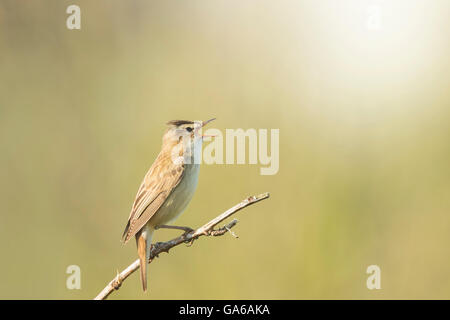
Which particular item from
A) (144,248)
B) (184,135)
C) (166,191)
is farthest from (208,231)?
(184,135)

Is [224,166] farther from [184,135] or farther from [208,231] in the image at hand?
[208,231]

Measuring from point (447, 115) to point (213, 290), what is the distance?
3219mm

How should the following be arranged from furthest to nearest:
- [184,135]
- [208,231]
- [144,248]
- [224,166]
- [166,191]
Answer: [224,166] → [184,135] → [166,191] → [144,248] → [208,231]

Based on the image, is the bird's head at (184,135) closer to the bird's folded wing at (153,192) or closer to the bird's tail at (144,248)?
the bird's folded wing at (153,192)

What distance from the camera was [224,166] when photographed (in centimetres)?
620

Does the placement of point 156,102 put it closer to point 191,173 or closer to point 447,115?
point 191,173

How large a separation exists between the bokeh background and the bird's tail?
144 centimetres

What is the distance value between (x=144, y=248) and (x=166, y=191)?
0.52 meters

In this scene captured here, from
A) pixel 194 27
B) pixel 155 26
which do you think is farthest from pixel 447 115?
pixel 155 26

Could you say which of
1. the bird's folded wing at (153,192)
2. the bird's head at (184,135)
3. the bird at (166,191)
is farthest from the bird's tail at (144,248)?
the bird's head at (184,135)

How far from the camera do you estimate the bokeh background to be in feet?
18.7

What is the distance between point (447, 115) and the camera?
603 centimetres

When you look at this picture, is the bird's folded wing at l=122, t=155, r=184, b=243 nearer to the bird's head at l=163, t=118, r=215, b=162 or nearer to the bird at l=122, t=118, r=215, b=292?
the bird at l=122, t=118, r=215, b=292

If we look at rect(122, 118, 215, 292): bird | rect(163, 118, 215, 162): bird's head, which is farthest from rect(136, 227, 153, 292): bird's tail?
rect(163, 118, 215, 162): bird's head
